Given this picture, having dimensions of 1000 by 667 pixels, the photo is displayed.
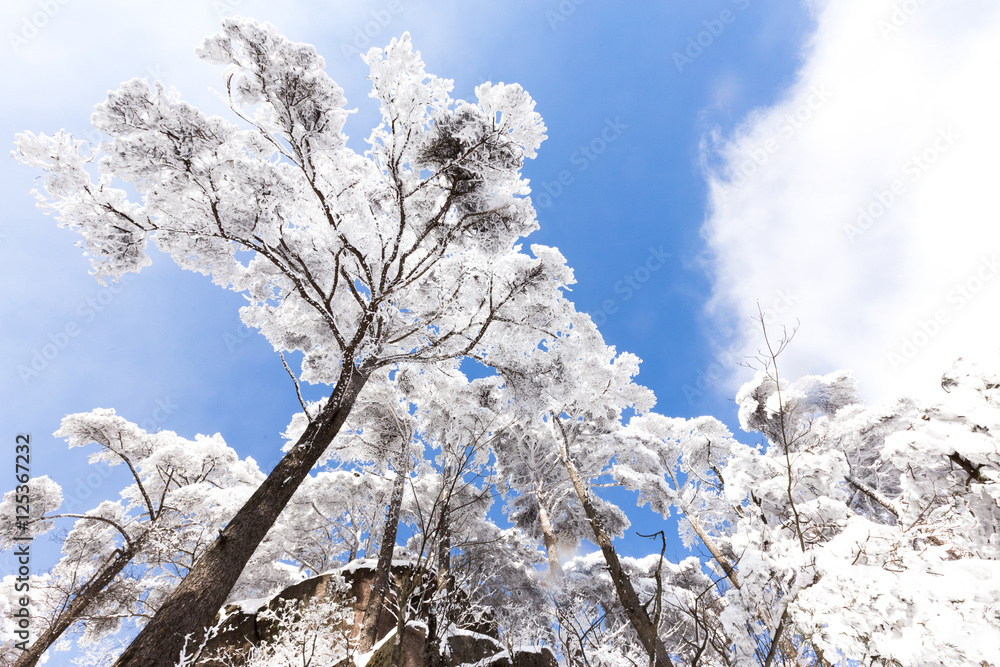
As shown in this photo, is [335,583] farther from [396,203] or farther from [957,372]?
[957,372]

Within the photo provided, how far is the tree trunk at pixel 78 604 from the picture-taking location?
7680mm

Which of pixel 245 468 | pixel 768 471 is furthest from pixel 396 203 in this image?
pixel 245 468

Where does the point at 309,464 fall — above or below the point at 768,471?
below

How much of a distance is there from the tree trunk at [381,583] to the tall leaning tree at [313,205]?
10.1 feet

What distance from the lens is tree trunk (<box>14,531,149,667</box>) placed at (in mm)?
7680

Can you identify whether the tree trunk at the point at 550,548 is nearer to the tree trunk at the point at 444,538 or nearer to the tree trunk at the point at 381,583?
the tree trunk at the point at 381,583

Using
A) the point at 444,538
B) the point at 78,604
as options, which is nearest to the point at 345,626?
the point at 78,604

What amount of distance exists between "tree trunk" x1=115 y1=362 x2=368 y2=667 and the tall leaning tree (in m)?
0.02

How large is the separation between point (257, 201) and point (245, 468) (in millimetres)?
11836

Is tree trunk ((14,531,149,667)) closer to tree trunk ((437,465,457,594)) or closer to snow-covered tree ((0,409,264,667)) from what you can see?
snow-covered tree ((0,409,264,667))

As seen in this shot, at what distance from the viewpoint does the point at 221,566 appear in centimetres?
436

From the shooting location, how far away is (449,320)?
8656 mm

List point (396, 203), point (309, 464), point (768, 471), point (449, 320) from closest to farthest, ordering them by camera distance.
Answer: point (309, 464) < point (396, 203) < point (449, 320) < point (768, 471)

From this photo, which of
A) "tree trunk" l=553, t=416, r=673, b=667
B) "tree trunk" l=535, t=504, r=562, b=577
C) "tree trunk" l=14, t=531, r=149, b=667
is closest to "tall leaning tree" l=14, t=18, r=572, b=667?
"tree trunk" l=553, t=416, r=673, b=667
